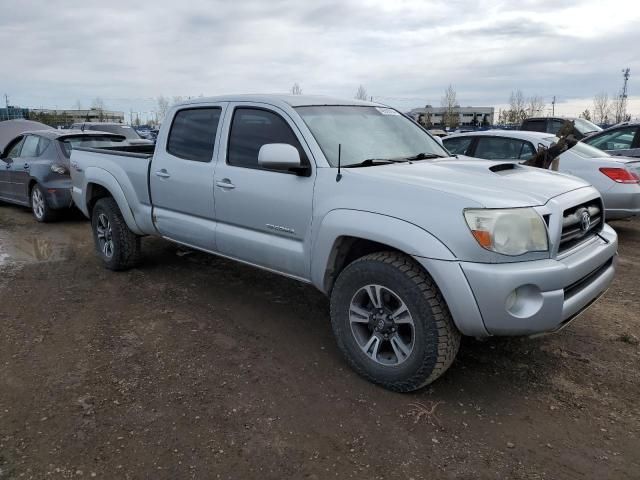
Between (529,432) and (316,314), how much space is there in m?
2.19

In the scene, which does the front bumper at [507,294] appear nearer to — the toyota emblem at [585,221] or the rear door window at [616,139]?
the toyota emblem at [585,221]

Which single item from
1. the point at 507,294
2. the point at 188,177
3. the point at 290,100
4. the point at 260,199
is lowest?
the point at 507,294

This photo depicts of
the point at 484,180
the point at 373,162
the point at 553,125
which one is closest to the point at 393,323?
the point at 484,180

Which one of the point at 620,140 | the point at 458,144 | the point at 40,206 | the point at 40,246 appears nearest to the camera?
the point at 40,246

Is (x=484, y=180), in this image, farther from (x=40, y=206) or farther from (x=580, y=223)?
(x=40, y=206)

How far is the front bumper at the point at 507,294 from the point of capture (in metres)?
2.85

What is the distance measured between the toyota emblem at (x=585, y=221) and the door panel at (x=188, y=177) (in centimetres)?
284

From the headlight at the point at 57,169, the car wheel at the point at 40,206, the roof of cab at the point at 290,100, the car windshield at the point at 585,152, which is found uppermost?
the roof of cab at the point at 290,100

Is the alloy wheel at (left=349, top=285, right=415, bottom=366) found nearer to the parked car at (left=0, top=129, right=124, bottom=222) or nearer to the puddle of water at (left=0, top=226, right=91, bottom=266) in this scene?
the puddle of water at (left=0, top=226, right=91, bottom=266)

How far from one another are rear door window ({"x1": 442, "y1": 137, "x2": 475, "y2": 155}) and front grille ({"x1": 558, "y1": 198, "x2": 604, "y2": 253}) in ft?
Result: 14.5

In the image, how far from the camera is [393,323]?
3316 mm

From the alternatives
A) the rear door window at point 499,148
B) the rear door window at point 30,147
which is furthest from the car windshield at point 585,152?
the rear door window at point 30,147

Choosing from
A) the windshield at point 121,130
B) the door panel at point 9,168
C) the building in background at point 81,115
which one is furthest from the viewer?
the building in background at point 81,115

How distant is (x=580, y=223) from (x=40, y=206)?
28.1 feet
